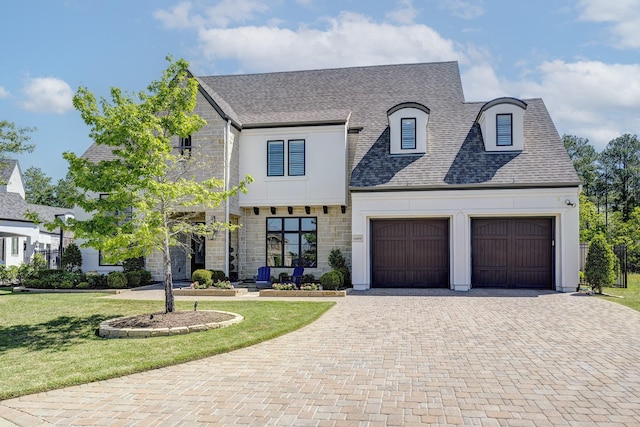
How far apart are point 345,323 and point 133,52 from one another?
30.9 ft

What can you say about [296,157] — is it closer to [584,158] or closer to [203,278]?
[203,278]

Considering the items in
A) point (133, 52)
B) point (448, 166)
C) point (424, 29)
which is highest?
point (424, 29)

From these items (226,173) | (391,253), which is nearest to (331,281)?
(391,253)

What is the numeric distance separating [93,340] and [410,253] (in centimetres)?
1186

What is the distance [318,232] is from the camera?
67.1 feet

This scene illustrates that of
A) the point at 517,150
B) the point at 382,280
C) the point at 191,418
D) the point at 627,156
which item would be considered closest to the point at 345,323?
the point at 191,418

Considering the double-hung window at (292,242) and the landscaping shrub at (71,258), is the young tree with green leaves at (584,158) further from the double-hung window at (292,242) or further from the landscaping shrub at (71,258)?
the landscaping shrub at (71,258)

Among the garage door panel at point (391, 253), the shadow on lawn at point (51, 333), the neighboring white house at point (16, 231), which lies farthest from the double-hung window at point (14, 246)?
the garage door panel at point (391, 253)

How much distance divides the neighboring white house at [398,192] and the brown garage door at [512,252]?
36 millimetres

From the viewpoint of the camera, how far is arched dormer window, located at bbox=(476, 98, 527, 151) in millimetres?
18688

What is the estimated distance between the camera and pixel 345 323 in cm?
1105

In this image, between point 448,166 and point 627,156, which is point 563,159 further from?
point 627,156

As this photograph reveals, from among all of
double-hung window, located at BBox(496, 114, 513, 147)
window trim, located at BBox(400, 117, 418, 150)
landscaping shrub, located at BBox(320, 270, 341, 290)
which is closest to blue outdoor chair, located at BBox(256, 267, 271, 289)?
landscaping shrub, located at BBox(320, 270, 341, 290)

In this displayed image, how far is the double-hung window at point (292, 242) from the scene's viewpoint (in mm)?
20484
